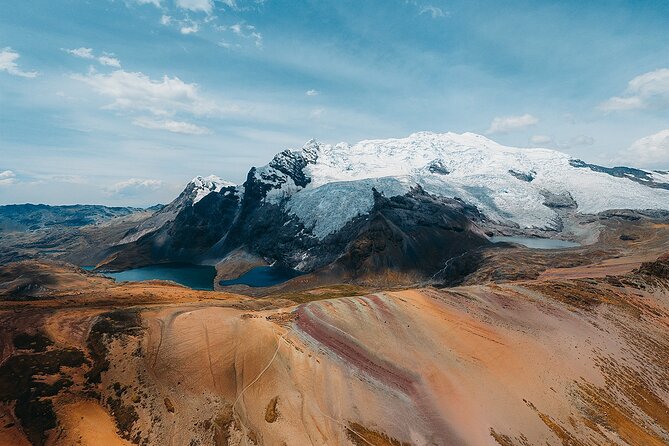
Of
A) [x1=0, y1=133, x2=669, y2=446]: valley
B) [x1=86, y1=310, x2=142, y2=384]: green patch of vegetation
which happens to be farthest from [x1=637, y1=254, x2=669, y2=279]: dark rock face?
[x1=86, y1=310, x2=142, y2=384]: green patch of vegetation

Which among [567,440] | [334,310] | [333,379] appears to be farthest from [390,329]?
[567,440]

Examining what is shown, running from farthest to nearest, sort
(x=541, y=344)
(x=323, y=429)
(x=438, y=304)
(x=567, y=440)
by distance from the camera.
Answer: (x=438, y=304), (x=541, y=344), (x=567, y=440), (x=323, y=429)

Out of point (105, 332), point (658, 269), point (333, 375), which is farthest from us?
point (658, 269)

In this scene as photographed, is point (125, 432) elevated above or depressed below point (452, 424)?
above

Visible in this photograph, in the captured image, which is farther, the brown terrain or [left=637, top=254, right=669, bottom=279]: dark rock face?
[left=637, top=254, right=669, bottom=279]: dark rock face

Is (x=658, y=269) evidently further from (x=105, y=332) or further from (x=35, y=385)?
(x=35, y=385)

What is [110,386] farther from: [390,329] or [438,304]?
[438,304]

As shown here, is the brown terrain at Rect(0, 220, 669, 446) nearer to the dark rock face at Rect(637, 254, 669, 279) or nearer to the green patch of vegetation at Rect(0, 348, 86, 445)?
the green patch of vegetation at Rect(0, 348, 86, 445)

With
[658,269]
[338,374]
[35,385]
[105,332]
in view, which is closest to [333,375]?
[338,374]
